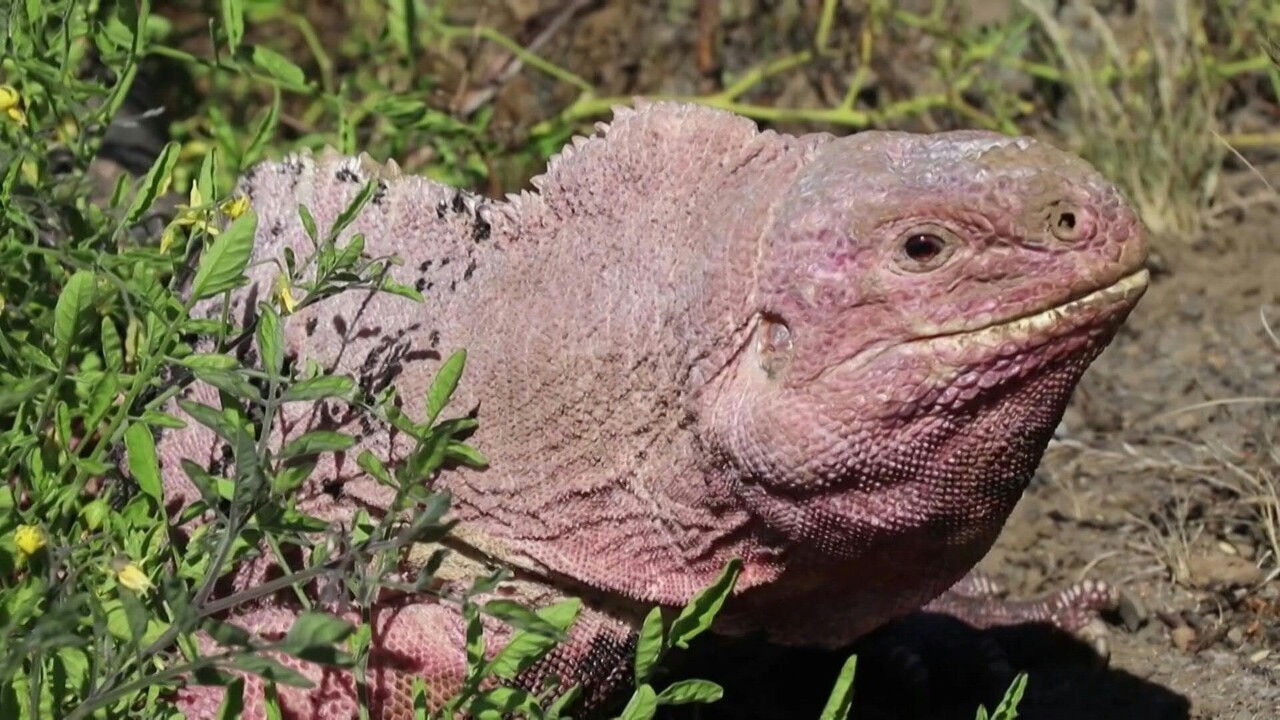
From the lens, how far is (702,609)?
119 inches

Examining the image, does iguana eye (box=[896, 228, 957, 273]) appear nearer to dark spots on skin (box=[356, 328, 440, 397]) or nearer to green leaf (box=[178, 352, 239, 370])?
dark spots on skin (box=[356, 328, 440, 397])

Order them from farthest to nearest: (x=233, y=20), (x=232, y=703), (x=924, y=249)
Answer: (x=233, y=20), (x=924, y=249), (x=232, y=703)

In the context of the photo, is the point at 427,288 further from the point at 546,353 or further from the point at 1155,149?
the point at 1155,149

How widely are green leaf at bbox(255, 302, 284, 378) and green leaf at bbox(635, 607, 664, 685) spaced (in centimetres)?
71

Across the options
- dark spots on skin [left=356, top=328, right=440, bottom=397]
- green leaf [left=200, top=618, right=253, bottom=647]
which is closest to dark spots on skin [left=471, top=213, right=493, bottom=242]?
dark spots on skin [left=356, top=328, right=440, bottom=397]

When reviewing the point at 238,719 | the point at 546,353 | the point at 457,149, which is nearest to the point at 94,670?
the point at 238,719

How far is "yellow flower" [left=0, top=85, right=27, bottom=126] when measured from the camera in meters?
3.41

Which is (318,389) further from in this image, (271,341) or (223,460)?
(223,460)

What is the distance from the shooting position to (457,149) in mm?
5746

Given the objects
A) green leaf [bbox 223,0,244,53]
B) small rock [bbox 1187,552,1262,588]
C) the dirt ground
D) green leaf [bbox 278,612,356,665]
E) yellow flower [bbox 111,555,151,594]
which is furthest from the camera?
small rock [bbox 1187,552,1262,588]

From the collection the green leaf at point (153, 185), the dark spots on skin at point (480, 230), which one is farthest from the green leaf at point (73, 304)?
the dark spots on skin at point (480, 230)

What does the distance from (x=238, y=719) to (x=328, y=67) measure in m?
3.82

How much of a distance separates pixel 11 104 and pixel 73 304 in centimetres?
61

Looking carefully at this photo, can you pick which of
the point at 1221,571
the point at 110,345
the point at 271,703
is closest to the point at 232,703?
the point at 271,703
